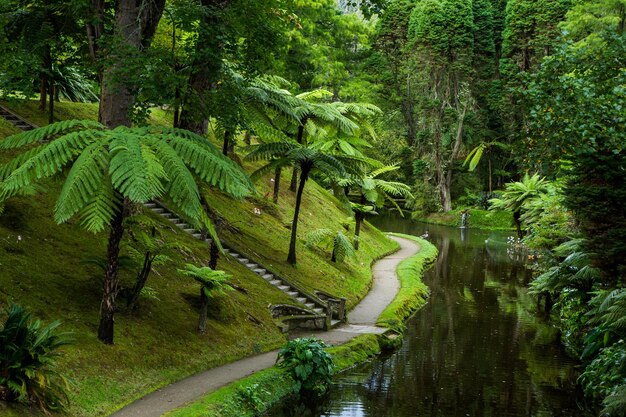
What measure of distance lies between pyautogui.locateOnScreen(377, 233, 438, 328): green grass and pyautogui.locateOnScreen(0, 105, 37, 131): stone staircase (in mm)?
11037

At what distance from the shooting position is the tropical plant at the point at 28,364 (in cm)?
921

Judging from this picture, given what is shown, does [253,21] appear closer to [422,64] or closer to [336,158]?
[336,158]

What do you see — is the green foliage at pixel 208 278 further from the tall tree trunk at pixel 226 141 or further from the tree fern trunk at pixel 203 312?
the tall tree trunk at pixel 226 141

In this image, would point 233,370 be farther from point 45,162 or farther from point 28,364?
point 45,162

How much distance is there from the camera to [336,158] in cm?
2178

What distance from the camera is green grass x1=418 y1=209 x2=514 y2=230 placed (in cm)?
5403

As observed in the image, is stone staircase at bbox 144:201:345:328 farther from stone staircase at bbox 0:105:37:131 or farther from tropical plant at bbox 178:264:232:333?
tropical plant at bbox 178:264:232:333

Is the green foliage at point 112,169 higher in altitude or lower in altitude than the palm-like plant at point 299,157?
lower

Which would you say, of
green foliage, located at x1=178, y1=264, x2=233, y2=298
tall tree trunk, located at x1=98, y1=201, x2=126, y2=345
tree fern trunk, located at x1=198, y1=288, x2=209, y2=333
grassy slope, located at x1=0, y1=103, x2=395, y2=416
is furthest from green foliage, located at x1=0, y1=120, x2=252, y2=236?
tree fern trunk, located at x1=198, y1=288, x2=209, y2=333

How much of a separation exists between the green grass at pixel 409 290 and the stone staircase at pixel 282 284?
1.22 m

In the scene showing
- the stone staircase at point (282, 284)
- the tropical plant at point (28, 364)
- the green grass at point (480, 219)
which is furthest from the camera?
the green grass at point (480, 219)

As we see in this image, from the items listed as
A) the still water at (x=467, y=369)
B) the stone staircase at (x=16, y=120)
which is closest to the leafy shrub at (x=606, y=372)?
the still water at (x=467, y=369)

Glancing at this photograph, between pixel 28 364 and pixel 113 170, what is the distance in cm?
269

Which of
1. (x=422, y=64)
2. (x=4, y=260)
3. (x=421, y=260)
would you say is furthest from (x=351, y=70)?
(x=4, y=260)
